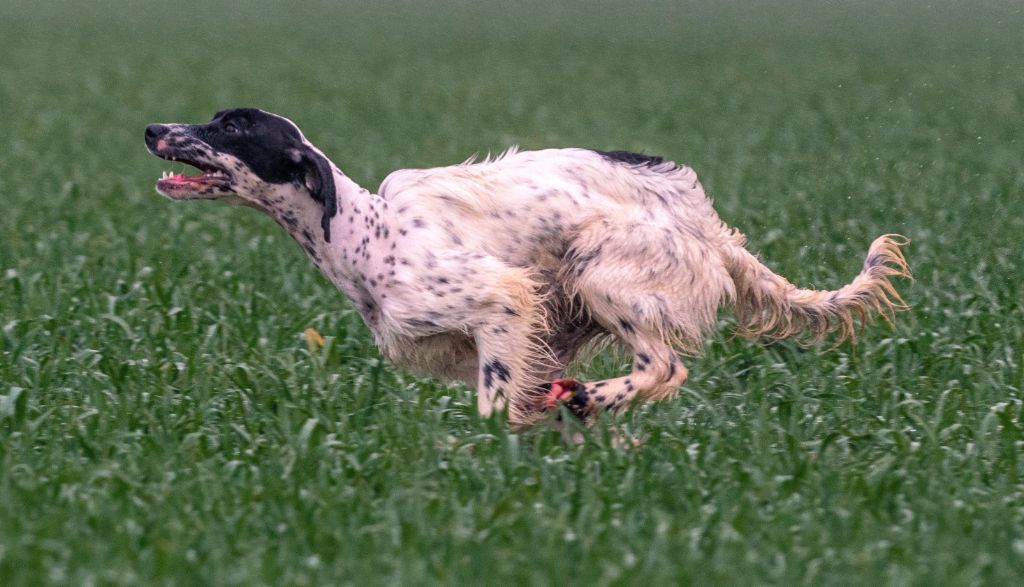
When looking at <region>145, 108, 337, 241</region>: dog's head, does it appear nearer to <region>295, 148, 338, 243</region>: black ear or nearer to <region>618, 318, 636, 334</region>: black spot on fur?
<region>295, 148, 338, 243</region>: black ear

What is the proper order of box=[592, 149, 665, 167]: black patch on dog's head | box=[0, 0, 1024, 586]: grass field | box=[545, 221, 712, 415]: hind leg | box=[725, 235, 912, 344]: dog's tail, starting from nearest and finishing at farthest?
box=[0, 0, 1024, 586]: grass field, box=[545, 221, 712, 415]: hind leg, box=[592, 149, 665, 167]: black patch on dog's head, box=[725, 235, 912, 344]: dog's tail

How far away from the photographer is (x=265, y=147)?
18.5ft

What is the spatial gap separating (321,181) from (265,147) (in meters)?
0.22

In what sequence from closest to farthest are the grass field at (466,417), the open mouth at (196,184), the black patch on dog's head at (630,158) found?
the grass field at (466,417) < the open mouth at (196,184) < the black patch on dog's head at (630,158)

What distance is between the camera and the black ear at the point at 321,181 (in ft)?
18.4

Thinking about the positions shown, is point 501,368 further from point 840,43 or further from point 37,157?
point 840,43

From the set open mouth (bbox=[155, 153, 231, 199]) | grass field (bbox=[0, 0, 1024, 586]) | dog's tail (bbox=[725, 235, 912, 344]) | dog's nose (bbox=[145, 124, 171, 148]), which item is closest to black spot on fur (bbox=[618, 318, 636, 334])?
grass field (bbox=[0, 0, 1024, 586])

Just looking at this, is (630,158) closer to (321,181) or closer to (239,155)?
(321,181)

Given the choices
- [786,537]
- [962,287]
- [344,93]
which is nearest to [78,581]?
[786,537]

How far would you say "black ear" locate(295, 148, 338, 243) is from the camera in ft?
18.4

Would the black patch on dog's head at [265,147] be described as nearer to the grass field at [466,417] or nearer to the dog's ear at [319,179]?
the dog's ear at [319,179]

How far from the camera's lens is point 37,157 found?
1436 cm

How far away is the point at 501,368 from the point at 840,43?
1066 inches

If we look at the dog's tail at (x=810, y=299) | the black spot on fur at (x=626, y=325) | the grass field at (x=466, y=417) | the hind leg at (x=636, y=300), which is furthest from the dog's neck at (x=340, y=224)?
the dog's tail at (x=810, y=299)
